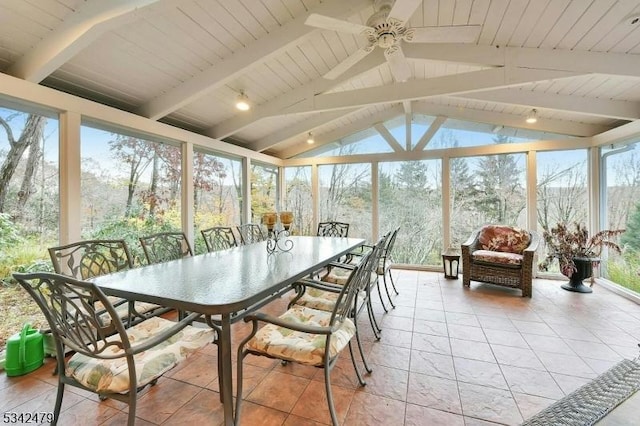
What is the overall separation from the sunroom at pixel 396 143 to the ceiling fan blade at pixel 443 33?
0.02 meters

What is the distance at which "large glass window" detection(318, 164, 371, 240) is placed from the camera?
548 cm

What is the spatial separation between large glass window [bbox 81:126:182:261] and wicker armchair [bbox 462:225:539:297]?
417 centimetres

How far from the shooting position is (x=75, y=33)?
196 cm

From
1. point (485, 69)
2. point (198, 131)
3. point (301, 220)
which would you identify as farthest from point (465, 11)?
point (301, 220)

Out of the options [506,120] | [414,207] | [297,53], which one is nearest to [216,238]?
[297,53]

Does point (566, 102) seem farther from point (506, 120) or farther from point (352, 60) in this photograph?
point (352, 60)

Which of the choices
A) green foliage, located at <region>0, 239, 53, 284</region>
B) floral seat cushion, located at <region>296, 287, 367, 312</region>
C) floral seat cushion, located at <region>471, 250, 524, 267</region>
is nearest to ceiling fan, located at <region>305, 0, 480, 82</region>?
floral seat cushion, located at <region>296, 287, 367, 312</region>

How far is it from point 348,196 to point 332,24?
3.85m

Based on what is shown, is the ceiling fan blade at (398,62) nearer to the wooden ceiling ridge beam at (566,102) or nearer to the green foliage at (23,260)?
the wooden ceiling ridge beam at (566,102)

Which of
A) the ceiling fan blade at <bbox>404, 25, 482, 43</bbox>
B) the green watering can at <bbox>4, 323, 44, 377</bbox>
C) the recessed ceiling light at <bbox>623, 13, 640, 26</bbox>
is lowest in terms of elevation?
the green watering can at <bbox>4, 323, 44, 377</bbox>

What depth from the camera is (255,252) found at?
2.62m

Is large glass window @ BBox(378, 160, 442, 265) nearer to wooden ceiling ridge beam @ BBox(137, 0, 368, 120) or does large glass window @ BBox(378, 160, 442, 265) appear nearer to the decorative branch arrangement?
the decorative branch arrangement

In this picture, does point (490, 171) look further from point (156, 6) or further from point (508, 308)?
point (156, 6)

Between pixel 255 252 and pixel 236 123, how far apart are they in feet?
7.60
